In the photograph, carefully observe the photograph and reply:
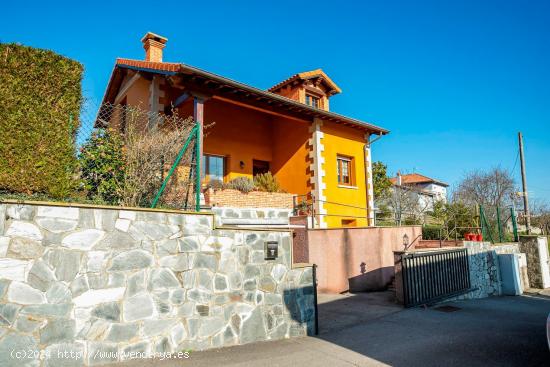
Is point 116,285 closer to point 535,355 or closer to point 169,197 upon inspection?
point 169,197

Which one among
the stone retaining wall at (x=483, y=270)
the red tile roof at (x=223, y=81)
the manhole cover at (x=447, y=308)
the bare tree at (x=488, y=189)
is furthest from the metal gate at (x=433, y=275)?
the bare tree at (x=488, y=189)

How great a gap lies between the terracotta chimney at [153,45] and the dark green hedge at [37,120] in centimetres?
902

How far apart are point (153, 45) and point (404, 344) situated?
12.8m

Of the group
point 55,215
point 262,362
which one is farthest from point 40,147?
point 262,362

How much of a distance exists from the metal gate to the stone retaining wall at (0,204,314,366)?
3.99 m

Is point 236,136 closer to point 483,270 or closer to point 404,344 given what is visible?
point 404,344

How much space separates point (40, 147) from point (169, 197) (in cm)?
242

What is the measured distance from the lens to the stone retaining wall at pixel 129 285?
378 centimetres

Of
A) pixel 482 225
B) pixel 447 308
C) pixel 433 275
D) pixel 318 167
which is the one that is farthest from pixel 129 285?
pixel 482 225

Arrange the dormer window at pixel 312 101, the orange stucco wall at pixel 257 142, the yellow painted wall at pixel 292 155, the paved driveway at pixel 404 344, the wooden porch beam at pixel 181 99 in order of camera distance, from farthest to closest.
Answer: the dormer window at pixel 312 101 < the yellow painted wall at pixel 292 155 < the orange stucco wall at pixel 257 142 < the wooden porch beam at pixel 181 99 < the paved driveway at pixel 404 344

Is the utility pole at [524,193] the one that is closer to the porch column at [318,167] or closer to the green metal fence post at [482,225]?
the green metal fence post at [482,225]

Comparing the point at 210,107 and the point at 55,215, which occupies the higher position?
the point at 210,107

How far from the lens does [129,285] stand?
4426 millimetres

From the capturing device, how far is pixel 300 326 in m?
5.93
